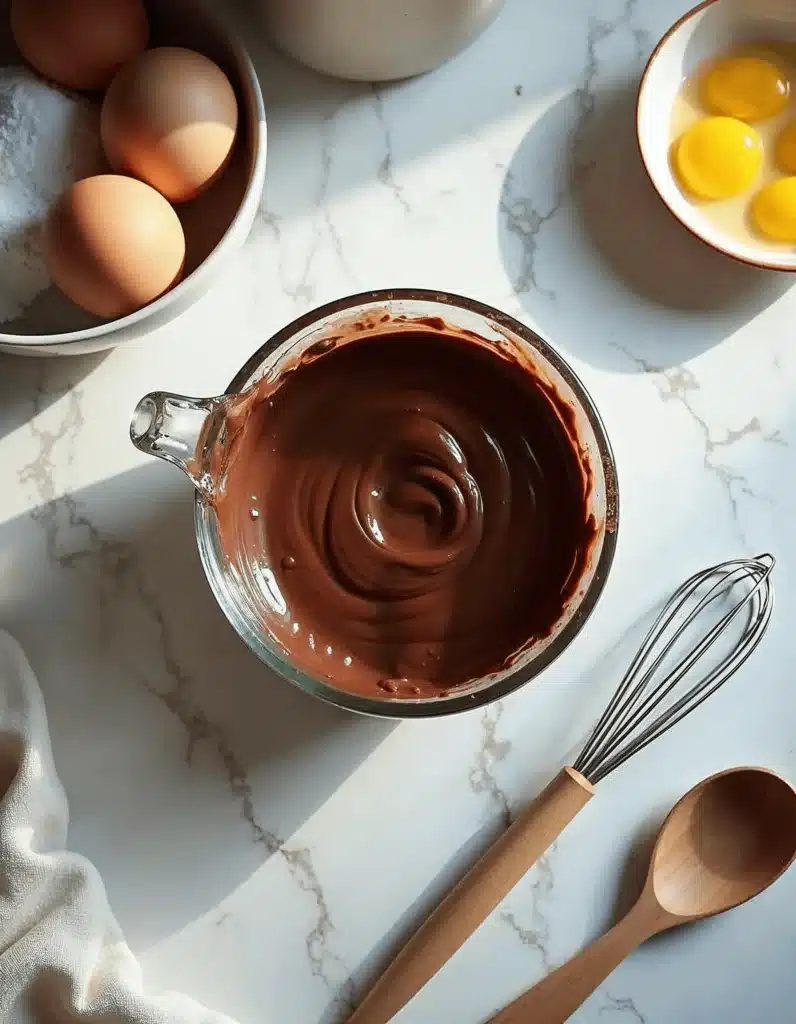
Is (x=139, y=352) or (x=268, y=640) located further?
(x=139, y=352)

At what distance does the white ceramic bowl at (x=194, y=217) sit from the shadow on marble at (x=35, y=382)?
36 millimetres

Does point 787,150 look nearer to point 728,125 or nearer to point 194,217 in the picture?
point 728,125

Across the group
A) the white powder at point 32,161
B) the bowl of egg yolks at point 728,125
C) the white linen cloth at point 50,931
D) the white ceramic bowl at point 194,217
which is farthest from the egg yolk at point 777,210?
the white linen cloth at point 50,931

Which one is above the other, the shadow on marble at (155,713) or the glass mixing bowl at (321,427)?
the glass mixing bowl at (321,427)

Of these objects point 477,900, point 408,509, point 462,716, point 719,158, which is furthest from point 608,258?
point 477,900

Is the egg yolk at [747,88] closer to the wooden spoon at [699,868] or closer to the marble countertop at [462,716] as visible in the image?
the marble countertop at [462,716]

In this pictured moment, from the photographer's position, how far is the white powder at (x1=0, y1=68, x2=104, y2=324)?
2.38 feet

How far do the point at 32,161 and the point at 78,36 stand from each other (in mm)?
87

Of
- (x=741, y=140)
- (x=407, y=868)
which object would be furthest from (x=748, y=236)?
(x=407, y=868)

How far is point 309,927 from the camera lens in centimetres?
78

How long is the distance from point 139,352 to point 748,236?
458mm

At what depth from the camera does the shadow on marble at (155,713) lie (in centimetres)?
79

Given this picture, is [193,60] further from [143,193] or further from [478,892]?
[478,892]

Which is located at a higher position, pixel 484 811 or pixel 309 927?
pixel 484 811
